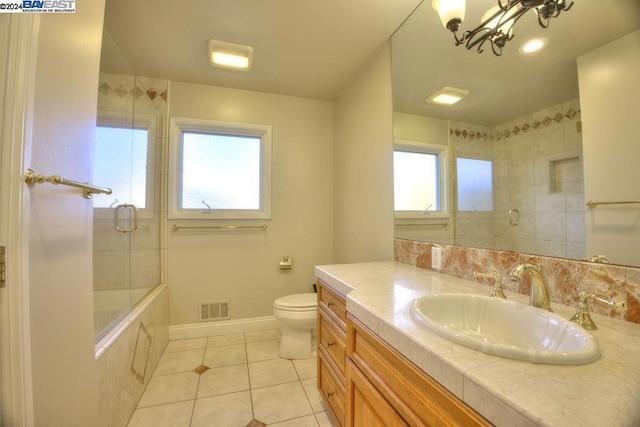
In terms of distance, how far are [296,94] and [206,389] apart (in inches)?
103

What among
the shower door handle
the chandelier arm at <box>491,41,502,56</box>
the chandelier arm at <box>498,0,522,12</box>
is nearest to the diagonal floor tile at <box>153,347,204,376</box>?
the shower door handle

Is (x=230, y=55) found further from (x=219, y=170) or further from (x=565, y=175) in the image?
(x=565, y=175)

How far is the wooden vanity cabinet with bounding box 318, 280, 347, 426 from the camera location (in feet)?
3.82

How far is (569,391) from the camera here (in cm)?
45

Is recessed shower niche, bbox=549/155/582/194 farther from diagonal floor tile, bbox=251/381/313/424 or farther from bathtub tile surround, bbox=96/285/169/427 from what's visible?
bathtub tile surround, bbox=96/285/169/427

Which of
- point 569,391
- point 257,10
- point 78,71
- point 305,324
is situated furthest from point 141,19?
point 569,391

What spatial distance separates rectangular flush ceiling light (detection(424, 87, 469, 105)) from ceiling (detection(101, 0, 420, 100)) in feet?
1.84

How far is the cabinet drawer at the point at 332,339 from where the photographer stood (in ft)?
3.83

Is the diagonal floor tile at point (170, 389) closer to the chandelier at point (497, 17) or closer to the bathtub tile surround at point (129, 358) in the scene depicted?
the bathtub tile surround at point (129, 358)

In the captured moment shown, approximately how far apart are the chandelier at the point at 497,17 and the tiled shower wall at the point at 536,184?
1.12 feet

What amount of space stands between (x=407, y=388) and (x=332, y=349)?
68 cm

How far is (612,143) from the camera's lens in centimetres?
79

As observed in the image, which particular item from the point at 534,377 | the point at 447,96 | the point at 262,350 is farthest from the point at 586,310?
the point at 262,350

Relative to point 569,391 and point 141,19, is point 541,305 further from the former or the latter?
point 141,19
